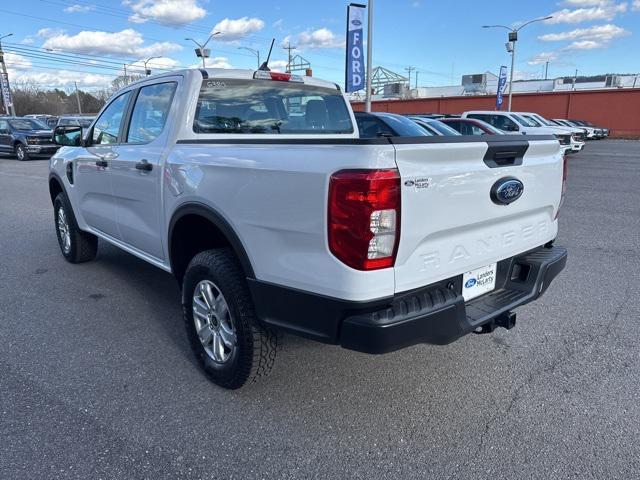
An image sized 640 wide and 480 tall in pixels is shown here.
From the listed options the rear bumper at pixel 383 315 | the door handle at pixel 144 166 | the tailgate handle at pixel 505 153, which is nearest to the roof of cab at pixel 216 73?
the door handle at pixel 144 166

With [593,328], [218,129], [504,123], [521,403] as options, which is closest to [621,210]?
[593,328]

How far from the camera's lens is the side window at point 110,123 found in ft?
14.2

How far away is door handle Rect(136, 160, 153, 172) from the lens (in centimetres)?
348

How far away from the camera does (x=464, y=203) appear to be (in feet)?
7.98

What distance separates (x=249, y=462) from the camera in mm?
2408

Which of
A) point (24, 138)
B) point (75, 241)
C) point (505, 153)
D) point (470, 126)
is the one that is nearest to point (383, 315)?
point (505, 153)

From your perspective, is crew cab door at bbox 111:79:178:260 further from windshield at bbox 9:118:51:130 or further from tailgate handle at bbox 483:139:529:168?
windshield at bbox 9:118:51:130

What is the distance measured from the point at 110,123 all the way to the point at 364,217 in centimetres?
341

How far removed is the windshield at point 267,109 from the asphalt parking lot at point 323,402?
164 cm

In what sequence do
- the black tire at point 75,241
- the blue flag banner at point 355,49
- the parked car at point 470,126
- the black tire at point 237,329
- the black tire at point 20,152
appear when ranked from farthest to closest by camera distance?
the black tire at point 20,152 < the blue flag banner at point 355,49 < the parked car at point 470,126 < the black tire at point 75,241 < the black tire at point 237,329

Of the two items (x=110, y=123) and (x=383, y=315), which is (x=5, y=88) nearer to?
(x=110, y=123)

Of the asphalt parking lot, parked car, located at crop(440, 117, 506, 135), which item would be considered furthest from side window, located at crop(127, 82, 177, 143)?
parked car, located at crop(440, 117, 506, 135)

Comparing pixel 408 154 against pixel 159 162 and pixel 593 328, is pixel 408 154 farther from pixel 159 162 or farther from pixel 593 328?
pixel 593 328

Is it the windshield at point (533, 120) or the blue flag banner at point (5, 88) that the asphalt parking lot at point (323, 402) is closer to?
the windshield at point (533, 120)
